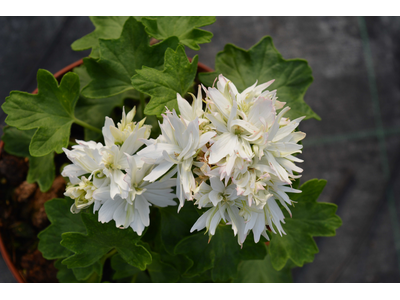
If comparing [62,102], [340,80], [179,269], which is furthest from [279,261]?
[340,80]

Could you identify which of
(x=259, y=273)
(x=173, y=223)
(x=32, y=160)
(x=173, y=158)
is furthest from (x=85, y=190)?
(x=259, y=273)

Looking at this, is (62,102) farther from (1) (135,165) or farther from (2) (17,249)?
(2) (17,249)

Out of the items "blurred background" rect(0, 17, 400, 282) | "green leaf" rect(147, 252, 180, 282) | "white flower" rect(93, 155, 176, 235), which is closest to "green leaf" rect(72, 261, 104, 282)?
"green leaf" rect(147, 252, 180, 282)

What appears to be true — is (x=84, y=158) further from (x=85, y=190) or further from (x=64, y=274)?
(x=64, y=274)

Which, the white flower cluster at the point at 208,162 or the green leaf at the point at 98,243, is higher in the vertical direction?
the white flower cluster at the point at 208,162

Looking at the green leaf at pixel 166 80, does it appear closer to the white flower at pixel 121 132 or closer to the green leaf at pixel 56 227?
the white flower at pixel 121 132

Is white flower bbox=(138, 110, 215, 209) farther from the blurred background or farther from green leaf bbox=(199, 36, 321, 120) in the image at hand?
the blurred background

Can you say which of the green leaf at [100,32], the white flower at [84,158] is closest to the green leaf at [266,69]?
the green leaf at [100,32]
